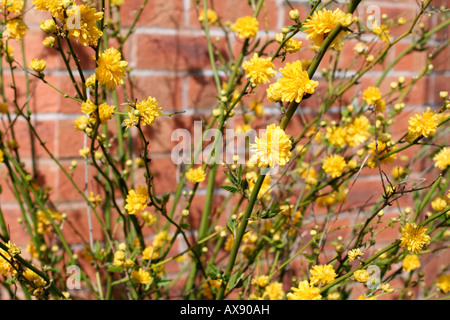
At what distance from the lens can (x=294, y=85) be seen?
42cm

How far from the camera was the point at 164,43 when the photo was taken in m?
0.80

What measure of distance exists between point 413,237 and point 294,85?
0.77 feet

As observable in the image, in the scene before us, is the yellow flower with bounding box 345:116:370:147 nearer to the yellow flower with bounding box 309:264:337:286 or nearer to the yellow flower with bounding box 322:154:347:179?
the yellow flower with bounding box 322:154:347:179

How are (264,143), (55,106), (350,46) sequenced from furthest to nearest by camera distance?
1. (350,46)
2. (55,106)
3. (264,143)

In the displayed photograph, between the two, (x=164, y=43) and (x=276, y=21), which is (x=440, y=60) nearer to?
(x=276, y=21)

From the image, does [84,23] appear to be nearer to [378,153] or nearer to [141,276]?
[141,276]

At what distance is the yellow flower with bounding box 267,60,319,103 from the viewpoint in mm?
414

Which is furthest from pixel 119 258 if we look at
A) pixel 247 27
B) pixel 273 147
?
pixel 247 27

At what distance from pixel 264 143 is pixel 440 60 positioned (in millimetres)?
736

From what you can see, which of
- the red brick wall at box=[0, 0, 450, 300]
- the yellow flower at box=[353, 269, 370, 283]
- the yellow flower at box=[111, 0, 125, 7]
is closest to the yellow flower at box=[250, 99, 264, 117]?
the red brick wall at box=[0, 0, 450, 300]

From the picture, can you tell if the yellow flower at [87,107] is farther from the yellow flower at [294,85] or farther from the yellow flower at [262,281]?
the yellow flower at [262,281]

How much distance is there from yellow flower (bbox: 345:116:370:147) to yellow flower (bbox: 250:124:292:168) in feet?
1.12
